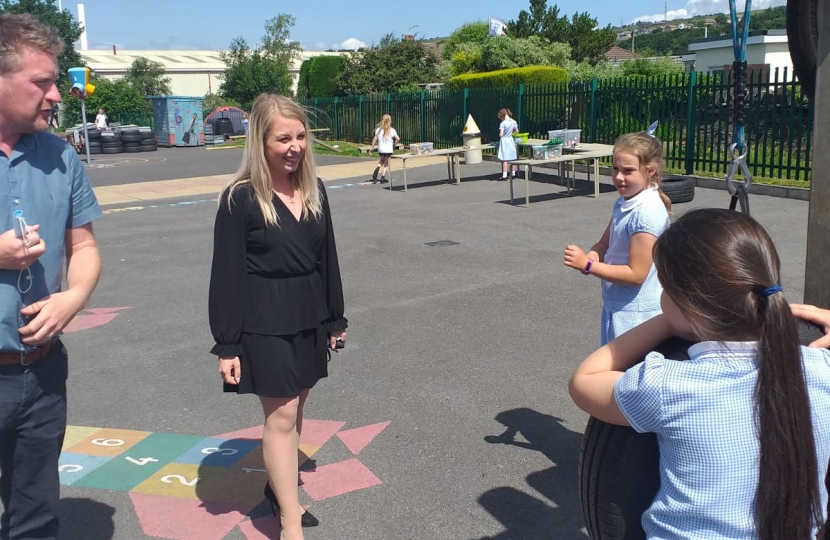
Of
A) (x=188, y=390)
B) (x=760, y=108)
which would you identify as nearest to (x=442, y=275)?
(x=188, y=390)

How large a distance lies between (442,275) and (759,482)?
260 inches

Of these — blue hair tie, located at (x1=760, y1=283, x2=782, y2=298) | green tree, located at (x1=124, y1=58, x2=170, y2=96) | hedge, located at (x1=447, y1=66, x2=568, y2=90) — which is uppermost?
green tree, located at (x1=124, y1=58, x2=170, y2=96)

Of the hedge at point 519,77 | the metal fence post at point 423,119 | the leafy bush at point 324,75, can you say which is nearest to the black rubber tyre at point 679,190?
the hedge at point 519,77

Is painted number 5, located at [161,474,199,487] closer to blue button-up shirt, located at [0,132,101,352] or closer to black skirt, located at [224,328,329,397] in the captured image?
black skirt, located at [224,328,329,397]

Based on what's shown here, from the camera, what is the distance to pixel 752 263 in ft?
5.31

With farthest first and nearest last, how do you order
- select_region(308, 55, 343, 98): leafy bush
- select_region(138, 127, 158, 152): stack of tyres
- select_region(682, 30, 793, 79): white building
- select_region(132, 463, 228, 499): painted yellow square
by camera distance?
select_region(308, 55, 343, 98): leafy bush, select_region(682, 30, 793, 79): white building, select_region(138, 127, 158, 152): stack of tyres, select_region(132, 463, 228, 499): painted yellow square

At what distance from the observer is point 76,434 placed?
14.6 ft

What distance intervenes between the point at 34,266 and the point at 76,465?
2.03m

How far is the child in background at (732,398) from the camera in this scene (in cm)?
161

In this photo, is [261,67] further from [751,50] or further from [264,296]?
[264,296]

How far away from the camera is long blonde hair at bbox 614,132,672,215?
11.1 feet

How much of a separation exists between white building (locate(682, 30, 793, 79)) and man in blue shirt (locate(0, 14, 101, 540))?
3412cm

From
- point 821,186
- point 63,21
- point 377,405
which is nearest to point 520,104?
point 377,405

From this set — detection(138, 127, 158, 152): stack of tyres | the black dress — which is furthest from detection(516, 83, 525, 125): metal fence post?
detection(138, 127, 158, 152): stack of tyres
